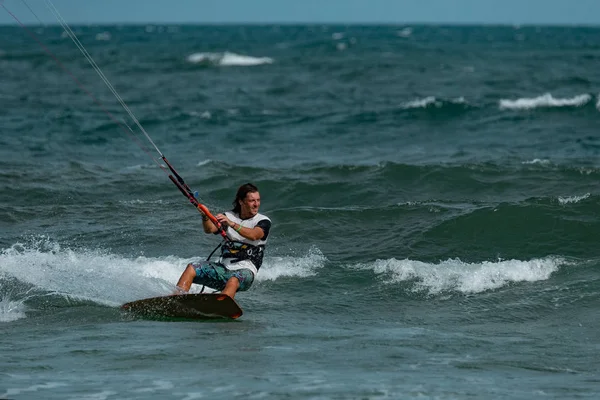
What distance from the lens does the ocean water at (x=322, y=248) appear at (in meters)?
7.20

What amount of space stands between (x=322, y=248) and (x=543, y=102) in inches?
728

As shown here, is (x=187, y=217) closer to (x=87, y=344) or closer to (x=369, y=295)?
(x=369, y=295)

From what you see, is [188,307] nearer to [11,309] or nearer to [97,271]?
[11,309]

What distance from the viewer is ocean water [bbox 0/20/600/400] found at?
720 cm

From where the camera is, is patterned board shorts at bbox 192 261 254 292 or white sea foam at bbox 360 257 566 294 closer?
patterned board shorts at bbox 192 261 254 292

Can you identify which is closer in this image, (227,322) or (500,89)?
(227,322)

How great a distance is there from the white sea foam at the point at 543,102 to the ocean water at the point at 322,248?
115 mm

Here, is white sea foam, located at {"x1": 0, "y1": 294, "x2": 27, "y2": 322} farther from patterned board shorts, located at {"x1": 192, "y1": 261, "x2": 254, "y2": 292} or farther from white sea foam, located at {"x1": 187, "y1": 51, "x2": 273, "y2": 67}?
white sea foam, located at {"x1": 187, "y1": 51, "x2": 273, "y2": 67}

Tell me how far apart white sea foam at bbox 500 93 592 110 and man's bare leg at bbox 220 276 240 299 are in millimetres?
21076

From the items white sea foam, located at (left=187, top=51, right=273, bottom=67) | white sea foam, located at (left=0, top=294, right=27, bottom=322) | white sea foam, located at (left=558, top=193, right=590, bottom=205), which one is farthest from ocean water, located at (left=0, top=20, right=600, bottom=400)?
white sea foam, located at (left=187, top=51, right=273, bottom=67)

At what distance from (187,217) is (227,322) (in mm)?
5974

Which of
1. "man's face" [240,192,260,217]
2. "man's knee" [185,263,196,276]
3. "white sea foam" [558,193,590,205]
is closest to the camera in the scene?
"man's face" [240,192,260,217]

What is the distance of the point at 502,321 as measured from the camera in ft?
30.4

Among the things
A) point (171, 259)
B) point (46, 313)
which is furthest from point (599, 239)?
point (46, 313)
